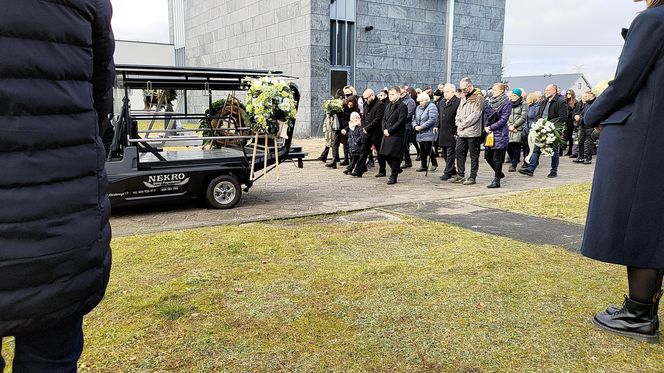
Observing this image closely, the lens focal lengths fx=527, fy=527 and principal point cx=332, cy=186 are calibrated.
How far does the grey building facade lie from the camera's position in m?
23.8

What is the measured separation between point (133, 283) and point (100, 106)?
8.82ft

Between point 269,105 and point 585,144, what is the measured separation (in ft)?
37.1

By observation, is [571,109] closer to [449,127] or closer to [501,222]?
[449,127]

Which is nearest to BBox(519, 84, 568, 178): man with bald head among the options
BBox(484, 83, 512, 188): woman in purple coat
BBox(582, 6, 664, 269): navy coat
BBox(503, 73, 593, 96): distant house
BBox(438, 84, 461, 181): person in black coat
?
BBox(484, 83, 512, 188): woman in purple coat

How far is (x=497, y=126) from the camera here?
33.9 feet

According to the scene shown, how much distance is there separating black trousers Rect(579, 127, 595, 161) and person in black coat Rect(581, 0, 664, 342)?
42.8 feet

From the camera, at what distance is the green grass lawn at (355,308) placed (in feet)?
10.1

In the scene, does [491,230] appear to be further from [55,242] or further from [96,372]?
[55,242]

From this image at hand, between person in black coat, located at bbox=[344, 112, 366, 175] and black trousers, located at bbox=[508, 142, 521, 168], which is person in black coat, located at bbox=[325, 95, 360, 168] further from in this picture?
black trousers, located at bbox=[508, 142, 521, 168]

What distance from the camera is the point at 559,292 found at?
4.15m

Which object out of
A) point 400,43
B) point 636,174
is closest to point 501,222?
point 636,174

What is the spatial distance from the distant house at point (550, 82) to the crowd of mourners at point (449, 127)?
45796 mm

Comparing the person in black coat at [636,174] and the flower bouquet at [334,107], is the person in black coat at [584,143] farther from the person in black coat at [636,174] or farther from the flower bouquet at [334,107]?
the person in black coat at [636,174]

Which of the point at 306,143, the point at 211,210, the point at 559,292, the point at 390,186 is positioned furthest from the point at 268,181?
the point at 306,143
